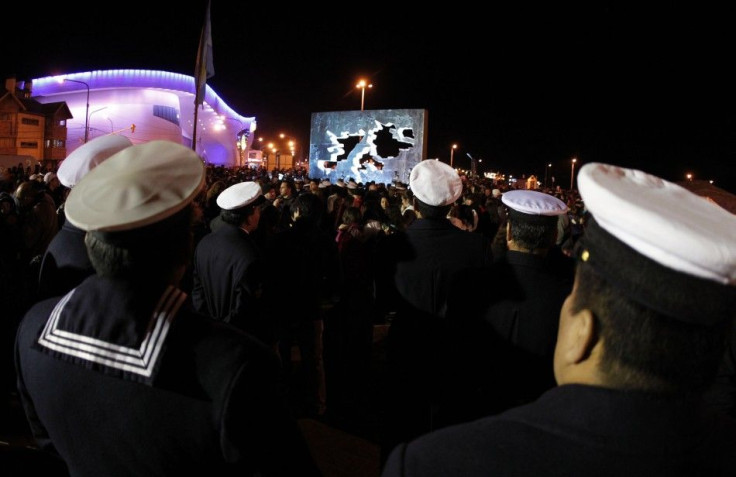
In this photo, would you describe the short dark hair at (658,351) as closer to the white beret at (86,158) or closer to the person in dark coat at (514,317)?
the person in dark coat at (514,317)

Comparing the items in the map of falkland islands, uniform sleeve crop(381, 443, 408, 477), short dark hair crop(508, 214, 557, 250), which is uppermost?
the map of falkland islands

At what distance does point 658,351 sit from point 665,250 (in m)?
→ 0.21

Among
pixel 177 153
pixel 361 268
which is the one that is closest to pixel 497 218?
pixel 361 268

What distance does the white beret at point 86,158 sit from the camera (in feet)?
11.7

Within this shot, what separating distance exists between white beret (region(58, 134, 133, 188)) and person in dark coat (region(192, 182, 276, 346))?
99 cm

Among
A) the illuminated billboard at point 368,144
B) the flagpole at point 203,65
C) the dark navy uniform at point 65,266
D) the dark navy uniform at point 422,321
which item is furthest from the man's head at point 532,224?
the illuminated billboard at point 368,144

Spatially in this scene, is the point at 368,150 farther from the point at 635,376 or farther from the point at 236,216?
the point at 635,376

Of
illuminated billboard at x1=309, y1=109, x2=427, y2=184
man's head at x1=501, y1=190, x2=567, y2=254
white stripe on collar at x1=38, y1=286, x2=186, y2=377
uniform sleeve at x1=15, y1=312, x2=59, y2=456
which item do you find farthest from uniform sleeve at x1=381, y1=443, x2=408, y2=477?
illuminated billboard at x1=309, y1=109, x2=427, y2=184

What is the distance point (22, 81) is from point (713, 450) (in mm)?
69716

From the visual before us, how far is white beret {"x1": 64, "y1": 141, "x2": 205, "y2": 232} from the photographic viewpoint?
1.62m

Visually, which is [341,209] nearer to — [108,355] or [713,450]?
[108,355]

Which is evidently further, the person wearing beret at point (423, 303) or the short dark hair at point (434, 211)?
the short dark hair at point (434, 211)

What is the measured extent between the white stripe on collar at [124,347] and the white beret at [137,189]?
280 mm

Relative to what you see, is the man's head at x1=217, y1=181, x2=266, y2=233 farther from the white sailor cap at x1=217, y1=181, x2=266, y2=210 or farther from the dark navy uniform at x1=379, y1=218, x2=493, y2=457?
the dark navy uniform at x1=379, y1=218, x2=493, y2=457
